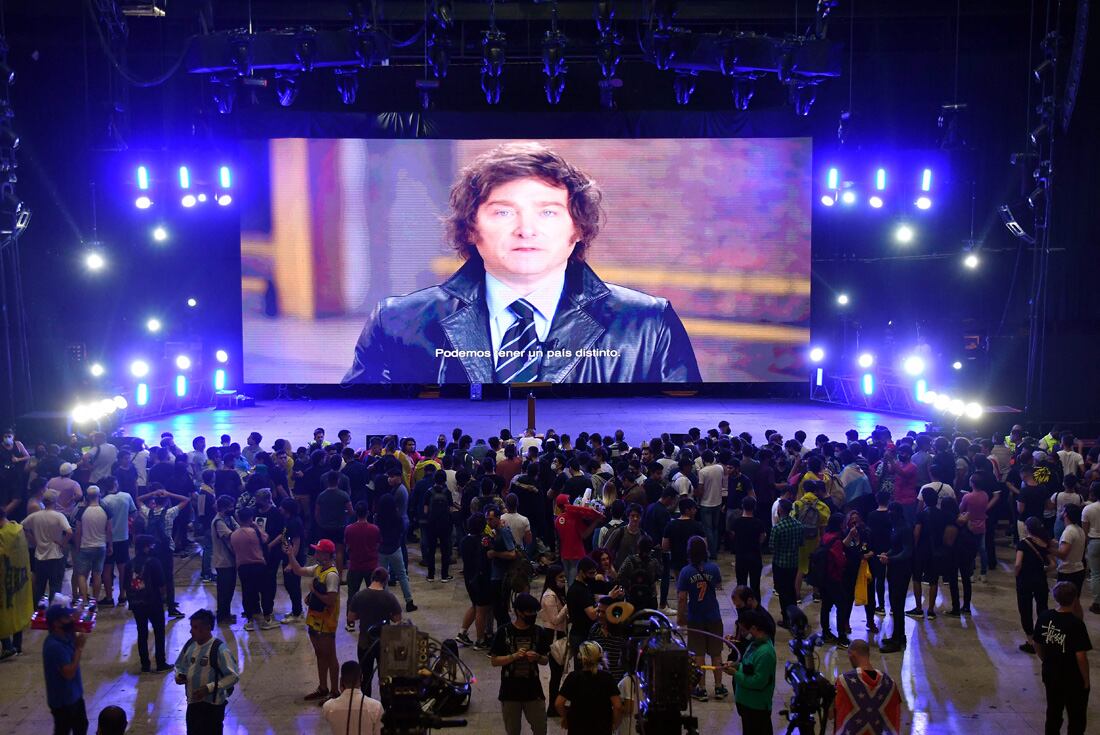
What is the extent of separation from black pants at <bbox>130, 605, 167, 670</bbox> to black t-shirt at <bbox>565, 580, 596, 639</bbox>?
3.31m

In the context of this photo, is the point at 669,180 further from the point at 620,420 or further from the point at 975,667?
the point at 975,667

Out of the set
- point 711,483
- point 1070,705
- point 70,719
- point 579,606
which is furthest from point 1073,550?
point 70,719

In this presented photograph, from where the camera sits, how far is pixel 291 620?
395 inches

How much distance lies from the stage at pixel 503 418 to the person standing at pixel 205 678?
441 inches

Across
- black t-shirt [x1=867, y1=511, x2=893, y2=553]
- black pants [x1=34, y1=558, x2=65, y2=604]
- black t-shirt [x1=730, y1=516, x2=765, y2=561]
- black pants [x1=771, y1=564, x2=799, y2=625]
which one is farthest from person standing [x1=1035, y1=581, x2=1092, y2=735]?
black pants [x1=34, y1=558, x2=65, y2=604]

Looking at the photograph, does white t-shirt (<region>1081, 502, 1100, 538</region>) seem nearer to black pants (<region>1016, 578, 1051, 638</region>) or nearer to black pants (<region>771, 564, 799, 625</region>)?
black pants (<region>1016, 578, 1051, 638</region>)

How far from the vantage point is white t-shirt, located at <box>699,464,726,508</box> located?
11648mm

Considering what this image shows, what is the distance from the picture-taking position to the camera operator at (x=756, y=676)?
6.56 metres

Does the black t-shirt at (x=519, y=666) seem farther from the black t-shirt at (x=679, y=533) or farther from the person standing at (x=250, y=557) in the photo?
the person standing at (x=250, y=557)

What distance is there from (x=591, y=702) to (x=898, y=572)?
4.17 metres

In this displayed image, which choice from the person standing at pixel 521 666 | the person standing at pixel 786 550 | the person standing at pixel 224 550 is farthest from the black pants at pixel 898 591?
the person standing at pixel 224 550

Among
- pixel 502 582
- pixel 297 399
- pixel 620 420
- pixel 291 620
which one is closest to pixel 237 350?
pixel 297 399

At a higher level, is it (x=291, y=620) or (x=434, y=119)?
(x=434, y=119)

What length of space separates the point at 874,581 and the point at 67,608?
22.2 feet
